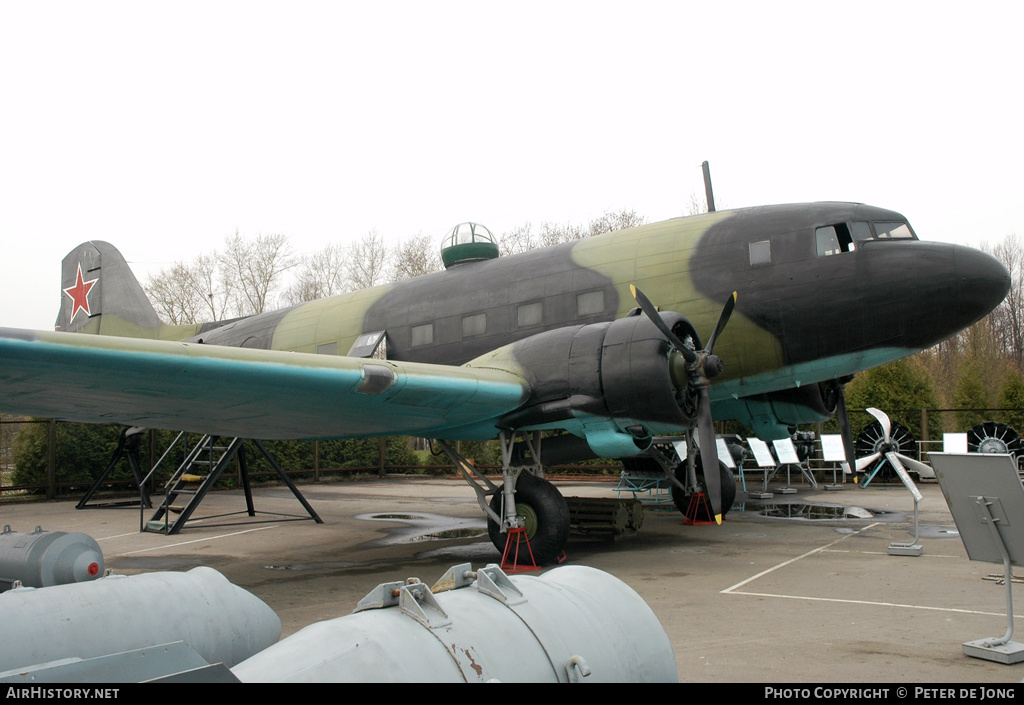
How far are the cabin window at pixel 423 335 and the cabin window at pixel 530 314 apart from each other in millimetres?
1731

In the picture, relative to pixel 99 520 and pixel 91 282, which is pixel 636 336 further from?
pixel 91 282

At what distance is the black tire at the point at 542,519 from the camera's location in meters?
9.13

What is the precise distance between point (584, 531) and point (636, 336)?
4.62m

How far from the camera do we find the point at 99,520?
16125mm

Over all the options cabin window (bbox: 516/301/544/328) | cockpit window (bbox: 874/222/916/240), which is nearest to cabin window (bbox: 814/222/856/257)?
cockpit window (bbox: 874/222/916/240)

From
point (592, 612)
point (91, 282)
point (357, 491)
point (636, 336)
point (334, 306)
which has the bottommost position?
point (357, 491)

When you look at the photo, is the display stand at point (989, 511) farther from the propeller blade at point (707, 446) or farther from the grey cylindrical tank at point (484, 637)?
the grey cylindrical tank at point (484, 637)

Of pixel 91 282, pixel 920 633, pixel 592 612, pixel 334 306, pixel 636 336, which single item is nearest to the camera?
pixel 592 612

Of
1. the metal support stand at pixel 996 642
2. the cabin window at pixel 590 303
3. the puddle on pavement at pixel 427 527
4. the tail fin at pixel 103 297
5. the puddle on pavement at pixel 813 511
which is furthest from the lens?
the tail fin at pixel 103 297

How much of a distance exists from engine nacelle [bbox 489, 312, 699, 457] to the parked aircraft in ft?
0.08

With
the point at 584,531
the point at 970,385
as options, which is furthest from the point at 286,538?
the point at 970,385

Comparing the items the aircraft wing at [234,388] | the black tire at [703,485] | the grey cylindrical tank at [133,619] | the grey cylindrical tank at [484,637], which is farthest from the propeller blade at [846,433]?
the grey cylindrical tank at [133,619]

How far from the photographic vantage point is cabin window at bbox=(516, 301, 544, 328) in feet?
36.3

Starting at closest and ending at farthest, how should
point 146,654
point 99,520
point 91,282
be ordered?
point 146,654
point 99,520
point 91,282
